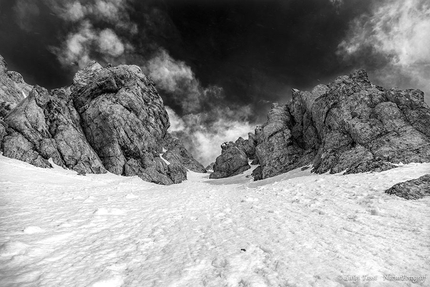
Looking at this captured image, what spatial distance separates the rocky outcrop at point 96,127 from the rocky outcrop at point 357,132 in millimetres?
37569

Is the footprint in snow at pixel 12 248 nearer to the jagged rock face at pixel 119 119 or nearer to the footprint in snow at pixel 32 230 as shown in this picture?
the footprint in snow at pixel 32 230

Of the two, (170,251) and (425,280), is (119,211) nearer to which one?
(170,251)

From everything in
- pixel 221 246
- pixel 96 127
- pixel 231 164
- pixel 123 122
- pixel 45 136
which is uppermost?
pixel 123 122

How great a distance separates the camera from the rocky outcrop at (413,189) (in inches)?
410

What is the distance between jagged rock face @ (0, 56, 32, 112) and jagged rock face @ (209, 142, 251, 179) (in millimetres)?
67735

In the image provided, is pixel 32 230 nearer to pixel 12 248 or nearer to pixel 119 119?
pixel 12 248

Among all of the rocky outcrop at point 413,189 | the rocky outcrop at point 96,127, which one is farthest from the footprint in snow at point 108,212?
the rocky outcrop at point 96,127

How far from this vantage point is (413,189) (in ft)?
35.3

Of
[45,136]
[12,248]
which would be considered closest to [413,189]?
[12,248]

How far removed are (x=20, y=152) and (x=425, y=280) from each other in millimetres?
53103

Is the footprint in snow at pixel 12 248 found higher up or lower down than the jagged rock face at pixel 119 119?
lower down

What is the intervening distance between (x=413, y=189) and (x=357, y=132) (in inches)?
897

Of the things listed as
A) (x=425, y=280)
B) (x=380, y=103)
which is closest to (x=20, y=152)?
(x=425, y=280)

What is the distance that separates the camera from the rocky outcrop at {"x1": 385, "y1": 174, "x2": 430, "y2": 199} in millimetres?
10422
